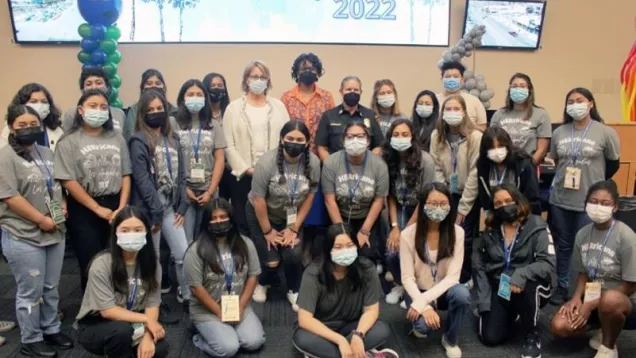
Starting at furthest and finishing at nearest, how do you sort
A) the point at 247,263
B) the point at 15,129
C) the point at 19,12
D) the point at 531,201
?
the point at 19,12 → the point at 531,201 → the point at 247,263 → the point at 15,129

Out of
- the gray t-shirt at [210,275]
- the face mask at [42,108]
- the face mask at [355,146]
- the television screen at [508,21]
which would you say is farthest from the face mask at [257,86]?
the television screen at [508,21]

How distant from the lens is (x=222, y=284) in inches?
112

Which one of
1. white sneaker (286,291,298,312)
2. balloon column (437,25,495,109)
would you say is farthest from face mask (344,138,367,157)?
balloon column (437,25,495,109)

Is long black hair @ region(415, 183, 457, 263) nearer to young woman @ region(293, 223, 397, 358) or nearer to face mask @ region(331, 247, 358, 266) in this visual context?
young woman @ region(293, 223, 397, 358)

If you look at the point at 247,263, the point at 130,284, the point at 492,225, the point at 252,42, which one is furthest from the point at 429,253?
the point at 252,42

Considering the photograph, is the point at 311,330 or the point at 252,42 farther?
the point at 252,42

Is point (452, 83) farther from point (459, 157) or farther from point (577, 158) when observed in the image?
point (577, 158)

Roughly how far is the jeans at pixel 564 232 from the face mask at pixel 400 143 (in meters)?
1.17

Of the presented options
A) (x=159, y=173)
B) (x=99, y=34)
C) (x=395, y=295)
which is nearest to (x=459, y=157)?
(x=395, y=295)

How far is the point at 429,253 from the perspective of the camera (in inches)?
116

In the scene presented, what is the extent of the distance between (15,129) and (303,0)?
3608 mm

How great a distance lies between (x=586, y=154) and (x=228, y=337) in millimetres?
2537

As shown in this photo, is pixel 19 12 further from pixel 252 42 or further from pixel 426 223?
pixel 426 223

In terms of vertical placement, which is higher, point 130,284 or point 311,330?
point 130,284
